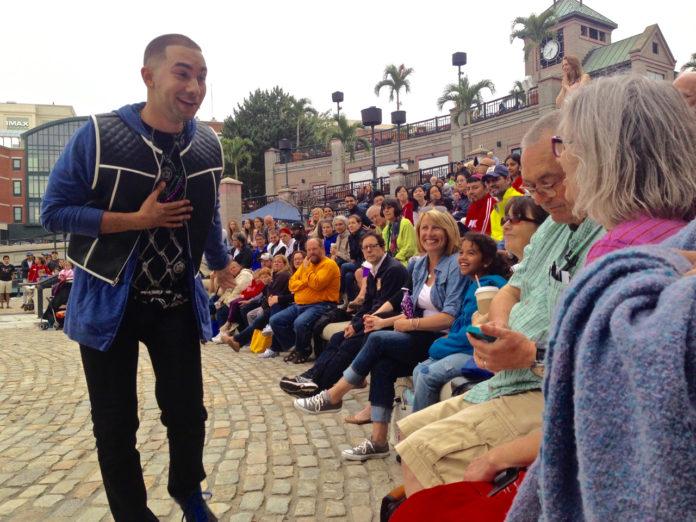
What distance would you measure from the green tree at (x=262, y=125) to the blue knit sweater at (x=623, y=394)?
4501cm

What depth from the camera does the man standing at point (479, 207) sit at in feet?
26.0

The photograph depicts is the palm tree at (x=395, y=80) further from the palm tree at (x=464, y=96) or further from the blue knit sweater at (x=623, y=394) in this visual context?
the blue knit sweater at (x=623, y=394)

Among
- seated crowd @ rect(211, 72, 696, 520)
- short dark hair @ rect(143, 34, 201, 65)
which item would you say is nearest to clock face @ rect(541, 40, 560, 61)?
seated crowd @ rect(211, 72, 696, 520)

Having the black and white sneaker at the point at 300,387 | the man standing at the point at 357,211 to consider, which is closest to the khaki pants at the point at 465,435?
the black and white sneaker at the point at 300,387

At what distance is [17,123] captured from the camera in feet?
318

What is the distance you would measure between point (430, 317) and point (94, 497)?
106 inches

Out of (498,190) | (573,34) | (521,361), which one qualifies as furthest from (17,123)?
(521,361)

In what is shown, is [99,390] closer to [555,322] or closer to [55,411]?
[555,322]

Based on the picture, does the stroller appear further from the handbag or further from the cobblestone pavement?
the cobblestone pavement

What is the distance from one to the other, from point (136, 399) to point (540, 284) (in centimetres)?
200

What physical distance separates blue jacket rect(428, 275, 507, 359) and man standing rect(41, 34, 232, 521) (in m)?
1.89

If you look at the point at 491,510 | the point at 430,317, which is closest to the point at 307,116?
the point at 430,317

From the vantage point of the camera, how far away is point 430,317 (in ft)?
14.7

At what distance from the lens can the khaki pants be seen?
89.7 inches
